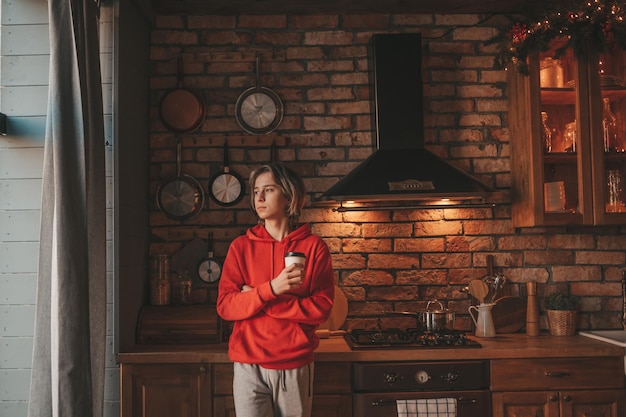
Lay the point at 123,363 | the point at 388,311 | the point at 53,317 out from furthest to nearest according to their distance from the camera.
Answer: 1. the point at 388,311
2. the point at 123,363
3. the point at 53,317

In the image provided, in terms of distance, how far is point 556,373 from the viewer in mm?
3039

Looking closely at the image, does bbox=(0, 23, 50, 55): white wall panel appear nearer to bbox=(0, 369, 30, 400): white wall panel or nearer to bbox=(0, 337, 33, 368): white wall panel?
bbox=(0, 337, 33, 368): white wall panel

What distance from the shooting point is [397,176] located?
3.29 m

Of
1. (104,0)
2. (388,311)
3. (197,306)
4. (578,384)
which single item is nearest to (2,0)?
(104,0)

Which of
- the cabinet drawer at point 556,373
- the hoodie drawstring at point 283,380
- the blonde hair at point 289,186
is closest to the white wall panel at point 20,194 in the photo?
the blonde hair at point 289,186

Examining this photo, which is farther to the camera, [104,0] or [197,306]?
[197,306]

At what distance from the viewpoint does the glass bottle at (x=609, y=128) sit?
340cm

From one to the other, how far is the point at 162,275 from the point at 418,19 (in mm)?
2008

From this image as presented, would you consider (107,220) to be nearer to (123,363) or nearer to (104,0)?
(123,363)

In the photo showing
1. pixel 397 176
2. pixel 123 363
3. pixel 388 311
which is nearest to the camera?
pixel 123 363

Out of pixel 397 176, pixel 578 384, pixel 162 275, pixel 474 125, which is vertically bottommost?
pixel 578 384

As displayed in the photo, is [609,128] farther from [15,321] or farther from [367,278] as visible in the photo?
[15,321]

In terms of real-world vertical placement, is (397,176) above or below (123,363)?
above

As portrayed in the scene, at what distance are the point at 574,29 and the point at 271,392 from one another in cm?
235
